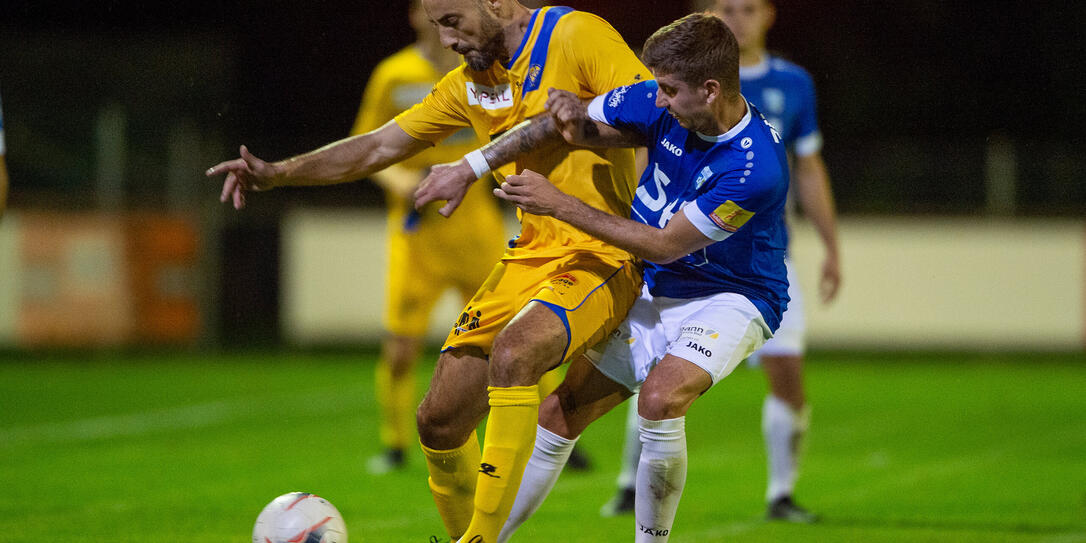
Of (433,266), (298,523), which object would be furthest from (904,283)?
(298,523)

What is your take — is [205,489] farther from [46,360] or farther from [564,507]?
[46,360]

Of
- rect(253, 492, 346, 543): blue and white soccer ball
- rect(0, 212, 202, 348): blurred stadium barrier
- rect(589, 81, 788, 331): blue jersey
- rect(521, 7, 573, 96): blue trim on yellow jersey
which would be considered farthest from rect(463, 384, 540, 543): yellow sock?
rect(0, 212, 202, 348): blurred stadium barrier

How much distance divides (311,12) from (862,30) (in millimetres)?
9156

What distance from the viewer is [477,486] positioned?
15.8 feet

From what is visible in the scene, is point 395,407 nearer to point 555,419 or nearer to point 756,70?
point 756,70

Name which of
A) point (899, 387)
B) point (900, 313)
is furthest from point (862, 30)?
point (899, 387)

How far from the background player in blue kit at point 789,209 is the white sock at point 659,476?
1.81m

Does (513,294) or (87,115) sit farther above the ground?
(513,294)

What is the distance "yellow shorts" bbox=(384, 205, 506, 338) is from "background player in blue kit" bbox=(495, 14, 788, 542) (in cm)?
383

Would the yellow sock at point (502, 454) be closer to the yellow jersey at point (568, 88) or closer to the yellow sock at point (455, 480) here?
the yellow sock at point (455, 480)

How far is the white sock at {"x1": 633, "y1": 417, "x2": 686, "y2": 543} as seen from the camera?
15.8 ft

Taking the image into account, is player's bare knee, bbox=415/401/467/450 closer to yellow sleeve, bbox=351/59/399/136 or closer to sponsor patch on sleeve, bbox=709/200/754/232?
sponsor patch on sleeve, bbox=709/200/754/232

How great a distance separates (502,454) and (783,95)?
291 cm

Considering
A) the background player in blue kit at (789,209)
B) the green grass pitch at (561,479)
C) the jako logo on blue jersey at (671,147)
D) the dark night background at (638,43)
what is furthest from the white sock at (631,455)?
the dark night background at (638,43)
